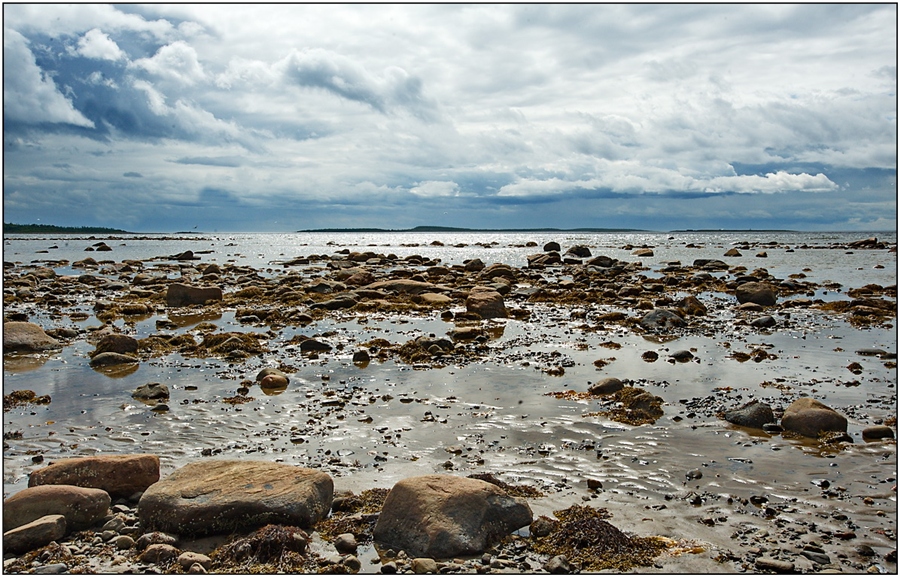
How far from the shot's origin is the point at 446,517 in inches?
249

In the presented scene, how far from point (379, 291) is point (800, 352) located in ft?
55.1

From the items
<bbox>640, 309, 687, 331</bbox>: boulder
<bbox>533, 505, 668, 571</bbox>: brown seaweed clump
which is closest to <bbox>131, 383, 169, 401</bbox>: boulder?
<bbox>533, 505, 668, 571</bbox>: brown seaweed clump

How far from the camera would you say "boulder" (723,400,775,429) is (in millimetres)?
9883

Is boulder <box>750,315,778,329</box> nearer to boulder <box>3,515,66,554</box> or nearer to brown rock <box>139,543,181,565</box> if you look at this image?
brown rock <box>139,543,181,565</box>

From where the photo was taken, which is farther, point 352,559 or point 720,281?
point 720,281

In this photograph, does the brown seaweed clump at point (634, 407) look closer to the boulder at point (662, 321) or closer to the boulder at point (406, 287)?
the boulder at point (662, 321)

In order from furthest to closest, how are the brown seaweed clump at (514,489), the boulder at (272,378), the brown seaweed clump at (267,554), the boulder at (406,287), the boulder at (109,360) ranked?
the boulder at (406,287) < the boulder at (109,360) < the boulder at (272,378) < the brown seaweed clump at (514,489) < the brown seaweed clump at (267,554)

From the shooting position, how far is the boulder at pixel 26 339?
15.9m

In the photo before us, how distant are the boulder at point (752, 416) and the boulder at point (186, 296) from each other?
834 inches

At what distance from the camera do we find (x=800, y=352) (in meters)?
15.5

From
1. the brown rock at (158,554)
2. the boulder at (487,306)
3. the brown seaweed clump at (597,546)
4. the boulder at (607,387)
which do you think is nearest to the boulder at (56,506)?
the brown rock at (158,554)

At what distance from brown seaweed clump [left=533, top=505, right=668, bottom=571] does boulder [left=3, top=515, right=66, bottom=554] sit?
491 centimetres

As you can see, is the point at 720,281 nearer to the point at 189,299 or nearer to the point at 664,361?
the point at 664,361

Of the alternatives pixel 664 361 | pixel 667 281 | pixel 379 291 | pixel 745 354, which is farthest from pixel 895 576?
pixel 667 281
